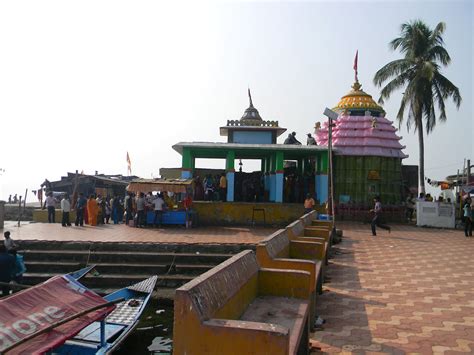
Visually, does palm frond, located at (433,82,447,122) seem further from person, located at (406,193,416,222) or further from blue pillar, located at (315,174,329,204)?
blue pillar, located at (315,174,329,204)

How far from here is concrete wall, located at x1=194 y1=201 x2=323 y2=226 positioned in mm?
18625

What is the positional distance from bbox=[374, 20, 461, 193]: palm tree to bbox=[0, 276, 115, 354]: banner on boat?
22770 mm

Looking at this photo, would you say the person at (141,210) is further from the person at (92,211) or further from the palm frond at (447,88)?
the palm frond at (447,88)

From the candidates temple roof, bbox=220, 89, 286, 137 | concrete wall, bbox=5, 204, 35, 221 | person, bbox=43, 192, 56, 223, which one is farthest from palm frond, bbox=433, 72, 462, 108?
concrete wall, bbox=5, 204, 35, 221

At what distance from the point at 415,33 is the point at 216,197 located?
589 inches

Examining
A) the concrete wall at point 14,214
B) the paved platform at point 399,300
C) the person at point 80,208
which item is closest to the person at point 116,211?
the person at point 80,208

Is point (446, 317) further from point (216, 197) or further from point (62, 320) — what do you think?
point (216, 197)

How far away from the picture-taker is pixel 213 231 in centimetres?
1641

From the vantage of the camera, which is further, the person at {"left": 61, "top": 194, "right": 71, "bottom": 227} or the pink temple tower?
the pink temple tower

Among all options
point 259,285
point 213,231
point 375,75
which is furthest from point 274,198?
point 259,285

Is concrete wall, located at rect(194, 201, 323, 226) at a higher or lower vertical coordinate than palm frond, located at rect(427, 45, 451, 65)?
lower

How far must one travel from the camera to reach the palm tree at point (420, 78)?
25.2m

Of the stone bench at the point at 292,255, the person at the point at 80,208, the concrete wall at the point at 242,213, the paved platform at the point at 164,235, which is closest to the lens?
the stone bench at the point at 292,255

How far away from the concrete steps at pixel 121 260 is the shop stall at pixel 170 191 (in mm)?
4818
